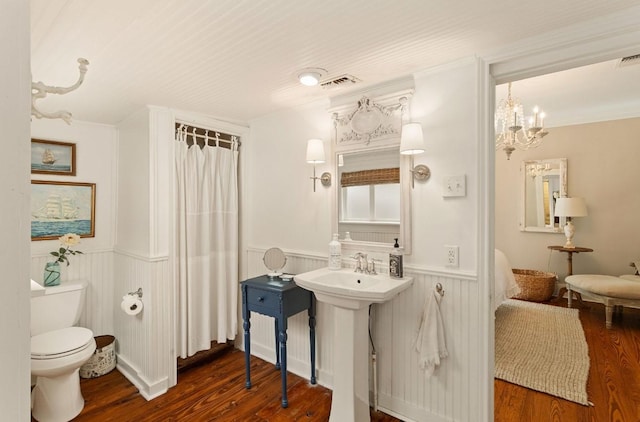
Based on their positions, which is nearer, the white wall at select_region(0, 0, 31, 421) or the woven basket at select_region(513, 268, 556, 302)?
the white wall at select_region(0, 0, 31, 421)

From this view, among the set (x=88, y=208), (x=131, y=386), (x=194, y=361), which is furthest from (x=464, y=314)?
(x=88, y=208)

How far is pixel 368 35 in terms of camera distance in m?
1.54

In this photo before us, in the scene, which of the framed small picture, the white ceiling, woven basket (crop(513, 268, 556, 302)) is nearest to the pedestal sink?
the white ceiling

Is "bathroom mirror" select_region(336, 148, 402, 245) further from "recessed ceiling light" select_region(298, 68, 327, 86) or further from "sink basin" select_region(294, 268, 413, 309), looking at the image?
"recessed ceiling light" select_region(298, 68, 327, 86)

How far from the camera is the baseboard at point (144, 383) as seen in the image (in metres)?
2.37

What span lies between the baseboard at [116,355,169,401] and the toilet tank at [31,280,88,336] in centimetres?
59

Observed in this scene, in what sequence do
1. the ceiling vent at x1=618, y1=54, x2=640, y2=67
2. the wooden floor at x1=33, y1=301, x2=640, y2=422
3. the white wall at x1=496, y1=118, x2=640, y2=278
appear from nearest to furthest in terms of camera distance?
1. the wooden floor at x1=33, y1=301, x2=640, y2=422
2. the ceiling vent at x1=618, y1=54, x2=640, y2=67
3. the white wall at x1=496, y1=118, x2=640, y2=278

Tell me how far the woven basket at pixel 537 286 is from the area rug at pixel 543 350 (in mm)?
204

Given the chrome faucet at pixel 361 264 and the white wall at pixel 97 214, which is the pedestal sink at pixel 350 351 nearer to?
the chrome faucet at pixel 361 264

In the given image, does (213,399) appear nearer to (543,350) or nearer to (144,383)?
(144,383)

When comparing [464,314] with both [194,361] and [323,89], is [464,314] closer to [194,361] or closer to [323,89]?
[323,89]

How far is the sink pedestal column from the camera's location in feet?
6.28

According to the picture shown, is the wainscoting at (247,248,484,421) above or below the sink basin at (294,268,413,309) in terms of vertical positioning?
below

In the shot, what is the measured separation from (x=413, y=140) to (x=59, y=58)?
202 cm
